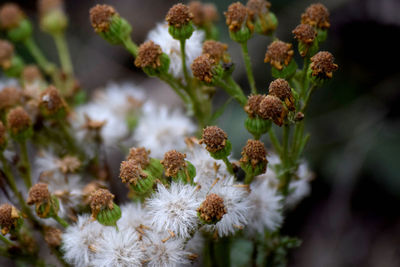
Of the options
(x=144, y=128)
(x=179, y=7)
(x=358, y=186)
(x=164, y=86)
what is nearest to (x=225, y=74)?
(x=179, y=7)

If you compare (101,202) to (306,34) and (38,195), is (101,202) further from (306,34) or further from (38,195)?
(306,34)

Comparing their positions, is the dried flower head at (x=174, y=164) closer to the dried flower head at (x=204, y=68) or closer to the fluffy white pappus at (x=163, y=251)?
the fluffy white pappus at (x=163, y=251)

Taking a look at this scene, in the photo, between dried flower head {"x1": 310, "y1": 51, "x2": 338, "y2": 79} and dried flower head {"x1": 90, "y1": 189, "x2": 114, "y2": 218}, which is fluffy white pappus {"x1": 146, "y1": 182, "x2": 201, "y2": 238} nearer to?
dried flower head {"x1": 90, "y1": 189, "x2": 114, "y2": 218}

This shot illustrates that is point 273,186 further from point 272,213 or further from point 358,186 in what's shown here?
point 358,186

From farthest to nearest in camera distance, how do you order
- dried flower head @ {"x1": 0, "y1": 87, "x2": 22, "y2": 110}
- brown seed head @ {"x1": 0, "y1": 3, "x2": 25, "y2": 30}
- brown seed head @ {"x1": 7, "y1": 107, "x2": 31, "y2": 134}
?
brown seed head @ {"x1": 0, "y1": 3, "x2": 25, "y2": 30} < dried flower head @ {"x1": 0, "y1": 87, "x2": 22, "y2": 110} < brown seed head @ {"x1": 7, "y1": 107, "x2": 31, "y2": 134}

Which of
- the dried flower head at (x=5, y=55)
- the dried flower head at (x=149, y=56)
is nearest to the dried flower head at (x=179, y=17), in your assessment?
the dried flower head at (x=149, y=56)

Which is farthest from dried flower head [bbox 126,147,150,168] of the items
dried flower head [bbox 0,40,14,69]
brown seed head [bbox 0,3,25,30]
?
brown seed head [bbox 0,3,25,30]
